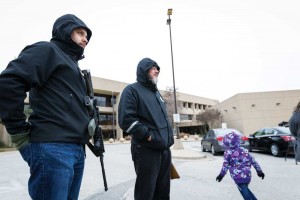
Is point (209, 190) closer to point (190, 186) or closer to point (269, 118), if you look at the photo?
point (190, 186)

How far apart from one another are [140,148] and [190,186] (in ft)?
10.6

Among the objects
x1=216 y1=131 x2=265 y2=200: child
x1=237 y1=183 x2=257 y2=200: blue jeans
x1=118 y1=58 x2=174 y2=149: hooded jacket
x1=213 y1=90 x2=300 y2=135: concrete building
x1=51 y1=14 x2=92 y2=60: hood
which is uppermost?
x1=213 y1=90 x2=300 y2=135: concrete building

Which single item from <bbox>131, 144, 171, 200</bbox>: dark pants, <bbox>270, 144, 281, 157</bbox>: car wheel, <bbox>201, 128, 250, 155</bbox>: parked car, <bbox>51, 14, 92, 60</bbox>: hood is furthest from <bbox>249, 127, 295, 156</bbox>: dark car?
<bbox>51, 14, 92, 60</bbox>: hood

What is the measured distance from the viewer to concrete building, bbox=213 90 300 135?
31.7 metres

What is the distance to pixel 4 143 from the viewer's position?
31609 mm

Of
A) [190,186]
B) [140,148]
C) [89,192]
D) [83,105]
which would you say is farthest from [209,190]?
[83,105]

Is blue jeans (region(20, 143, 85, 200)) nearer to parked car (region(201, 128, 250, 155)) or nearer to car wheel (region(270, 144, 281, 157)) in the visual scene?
car wheel (region(270, 144, 281, 157))

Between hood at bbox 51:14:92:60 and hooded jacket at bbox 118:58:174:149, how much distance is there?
1.17m

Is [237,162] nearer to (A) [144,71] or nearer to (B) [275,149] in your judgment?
(A) [144,71]

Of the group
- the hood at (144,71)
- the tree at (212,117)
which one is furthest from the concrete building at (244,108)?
the hood at (144,71)

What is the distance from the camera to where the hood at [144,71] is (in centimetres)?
356

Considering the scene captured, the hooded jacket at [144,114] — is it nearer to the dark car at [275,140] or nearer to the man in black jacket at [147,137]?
the man in black jacket at [147,137]

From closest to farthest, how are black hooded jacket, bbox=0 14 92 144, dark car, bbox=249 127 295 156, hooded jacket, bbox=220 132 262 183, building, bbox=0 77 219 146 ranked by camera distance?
black hooded jacket, bbox=0 14 92 144
hooded jacket, bbox=220 132 262 183
dark car, bbox=249 127 295 156
building, bbox=0 77 219 146

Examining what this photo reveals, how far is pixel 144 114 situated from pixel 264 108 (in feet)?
107
